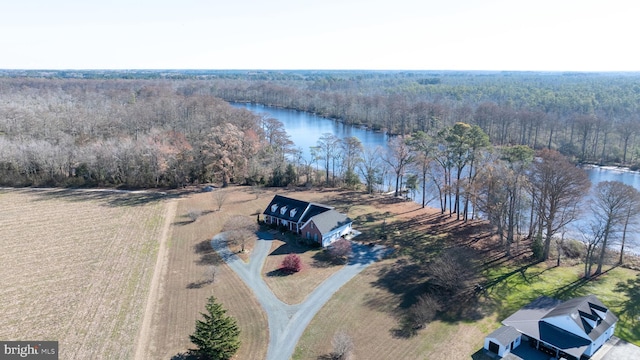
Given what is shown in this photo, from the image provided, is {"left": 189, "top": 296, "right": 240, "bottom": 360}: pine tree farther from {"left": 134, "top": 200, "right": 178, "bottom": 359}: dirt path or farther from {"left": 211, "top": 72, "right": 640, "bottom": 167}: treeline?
{"left": 211, "top": 72, "right": 640, "bottom": 167}: treeline

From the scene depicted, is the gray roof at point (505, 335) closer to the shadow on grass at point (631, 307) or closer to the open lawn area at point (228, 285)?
the open lawn area at point (228, 285)

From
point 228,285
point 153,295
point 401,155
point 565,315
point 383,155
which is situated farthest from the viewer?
point 383,155

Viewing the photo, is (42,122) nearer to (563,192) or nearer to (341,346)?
(341,346)

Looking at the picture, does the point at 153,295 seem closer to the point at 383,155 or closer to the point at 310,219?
the point at 310,219

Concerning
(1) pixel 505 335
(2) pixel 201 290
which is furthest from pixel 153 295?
(1) pixel 505 335

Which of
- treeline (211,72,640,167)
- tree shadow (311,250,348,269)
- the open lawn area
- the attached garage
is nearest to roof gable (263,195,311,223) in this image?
the open lawn area

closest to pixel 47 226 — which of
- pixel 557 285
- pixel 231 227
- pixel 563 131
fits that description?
pixel 231 227
